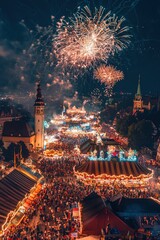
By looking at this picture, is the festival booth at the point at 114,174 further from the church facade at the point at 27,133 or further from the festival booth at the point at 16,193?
the church facade at the point at 27,133

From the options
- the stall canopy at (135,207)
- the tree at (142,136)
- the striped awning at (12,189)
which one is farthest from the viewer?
the tree at (142,136)

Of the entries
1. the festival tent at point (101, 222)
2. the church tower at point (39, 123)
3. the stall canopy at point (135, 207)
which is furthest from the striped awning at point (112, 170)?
the church tower at point (39, 123)

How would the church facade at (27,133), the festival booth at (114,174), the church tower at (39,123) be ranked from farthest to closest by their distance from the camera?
1. the church tower at (39,123)
2. the church facade at (27,133)
3. the festival booth at (114,174)

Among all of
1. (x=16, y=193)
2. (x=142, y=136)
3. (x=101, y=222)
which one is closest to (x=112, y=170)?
(x=16, y=193)

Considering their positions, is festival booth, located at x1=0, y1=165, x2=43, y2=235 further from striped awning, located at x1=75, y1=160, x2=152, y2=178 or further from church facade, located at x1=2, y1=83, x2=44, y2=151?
church facade, located at x1=2, y1=83, x2=44, y2=151

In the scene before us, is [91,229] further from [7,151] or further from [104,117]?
[104,117]
